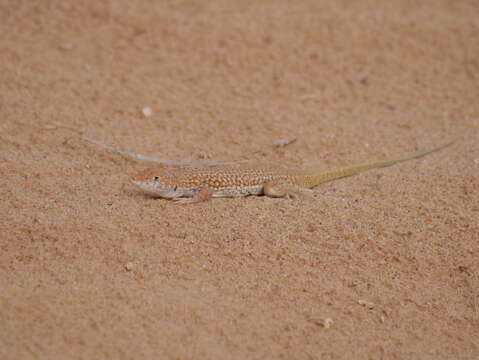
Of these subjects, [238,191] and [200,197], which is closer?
[200,197]

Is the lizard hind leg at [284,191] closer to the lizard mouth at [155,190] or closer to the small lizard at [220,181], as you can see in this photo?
the small lizard at [220,181]

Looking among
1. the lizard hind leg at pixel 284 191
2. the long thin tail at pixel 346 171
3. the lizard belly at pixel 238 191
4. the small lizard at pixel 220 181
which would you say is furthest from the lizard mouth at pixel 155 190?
the long thin tail at pixel 346 171

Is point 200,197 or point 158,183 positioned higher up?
point 158,183

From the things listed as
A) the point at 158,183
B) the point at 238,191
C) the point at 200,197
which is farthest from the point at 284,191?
the point at 158,183

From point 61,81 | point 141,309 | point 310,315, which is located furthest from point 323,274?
point 61,81

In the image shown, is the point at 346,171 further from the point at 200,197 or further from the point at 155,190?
the point at 155,190

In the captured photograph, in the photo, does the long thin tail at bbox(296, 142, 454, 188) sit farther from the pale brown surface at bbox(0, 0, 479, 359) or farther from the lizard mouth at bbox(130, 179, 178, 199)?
the lizard mouth at bbox(130, 179, 178, 199)

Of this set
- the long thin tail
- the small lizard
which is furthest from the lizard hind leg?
the long thin tail
